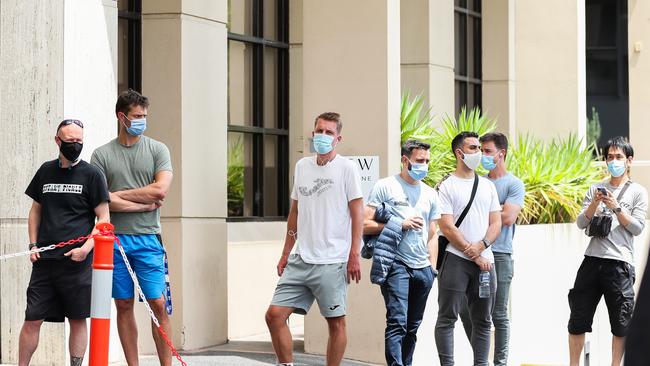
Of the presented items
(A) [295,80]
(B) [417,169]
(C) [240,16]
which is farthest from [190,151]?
(B) [417,169]

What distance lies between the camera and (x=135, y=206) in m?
8.23

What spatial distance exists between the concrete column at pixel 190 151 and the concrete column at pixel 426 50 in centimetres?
525

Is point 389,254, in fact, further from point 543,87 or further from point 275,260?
point 543,87

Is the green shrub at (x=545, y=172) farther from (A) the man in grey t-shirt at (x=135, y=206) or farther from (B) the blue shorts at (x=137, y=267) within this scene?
(B) the blue shorts at (x=137, y=267)

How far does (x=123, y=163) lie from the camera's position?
8.37 meters

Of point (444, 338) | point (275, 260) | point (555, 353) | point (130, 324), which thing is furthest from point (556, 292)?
point (130, 324)

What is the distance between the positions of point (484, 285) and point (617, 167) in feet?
5.60

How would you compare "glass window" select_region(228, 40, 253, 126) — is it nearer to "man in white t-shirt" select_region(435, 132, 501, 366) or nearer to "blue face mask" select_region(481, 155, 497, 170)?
"blue face mask" select_region(481, 155, 497, 170)

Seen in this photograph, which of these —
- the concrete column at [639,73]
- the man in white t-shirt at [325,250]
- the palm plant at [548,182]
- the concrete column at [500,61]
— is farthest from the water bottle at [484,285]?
the concrete column at [500,61]

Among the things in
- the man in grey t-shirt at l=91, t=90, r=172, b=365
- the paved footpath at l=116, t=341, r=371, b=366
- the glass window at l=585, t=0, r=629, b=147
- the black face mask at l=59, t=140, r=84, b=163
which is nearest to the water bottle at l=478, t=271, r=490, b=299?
the paved footpath at l=116, t=341, r=371, b=366

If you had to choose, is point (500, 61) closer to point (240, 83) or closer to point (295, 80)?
point (295, 80)

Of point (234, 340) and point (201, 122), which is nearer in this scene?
point (201, 122)

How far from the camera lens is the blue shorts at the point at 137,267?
822cm

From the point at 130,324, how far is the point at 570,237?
25.1ft
